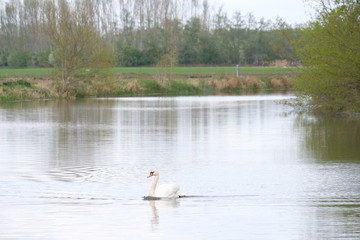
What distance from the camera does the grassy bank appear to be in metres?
53.3

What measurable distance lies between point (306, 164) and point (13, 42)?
333 ft

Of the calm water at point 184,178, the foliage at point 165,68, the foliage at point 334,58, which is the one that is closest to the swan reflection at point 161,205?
the calm water at point 184,178

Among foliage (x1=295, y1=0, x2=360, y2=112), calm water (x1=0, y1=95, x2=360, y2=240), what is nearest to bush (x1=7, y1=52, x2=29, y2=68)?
calm water (x1=0, y1=95, x2=360, y2=240)

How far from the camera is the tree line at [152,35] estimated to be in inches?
3851

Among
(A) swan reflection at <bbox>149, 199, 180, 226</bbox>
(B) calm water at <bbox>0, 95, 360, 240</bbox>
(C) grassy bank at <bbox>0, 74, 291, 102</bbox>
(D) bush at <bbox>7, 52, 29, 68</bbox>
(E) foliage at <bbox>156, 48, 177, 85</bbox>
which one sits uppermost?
(D) bush at <bbox>7, 52, 29, 68</bbox>

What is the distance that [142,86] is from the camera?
6247 cm

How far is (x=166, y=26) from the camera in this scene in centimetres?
10612

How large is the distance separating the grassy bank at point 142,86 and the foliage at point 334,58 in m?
23.9

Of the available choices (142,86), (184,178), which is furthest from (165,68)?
(184,178)

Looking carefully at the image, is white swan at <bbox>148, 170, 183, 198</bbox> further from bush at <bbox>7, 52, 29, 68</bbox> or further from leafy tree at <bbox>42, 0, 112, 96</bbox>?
bush at <bbox>7, 52, 29, 68</bbox>

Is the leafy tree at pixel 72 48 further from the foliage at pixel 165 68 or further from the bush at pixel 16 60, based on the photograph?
the bush at pixel 16 60

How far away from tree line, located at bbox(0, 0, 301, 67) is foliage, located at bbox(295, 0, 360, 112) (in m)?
51.4

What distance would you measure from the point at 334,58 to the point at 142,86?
32.2 metres

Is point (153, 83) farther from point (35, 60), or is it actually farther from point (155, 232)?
point (155, 232)
